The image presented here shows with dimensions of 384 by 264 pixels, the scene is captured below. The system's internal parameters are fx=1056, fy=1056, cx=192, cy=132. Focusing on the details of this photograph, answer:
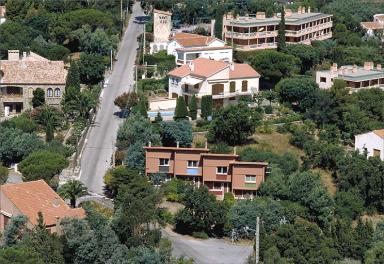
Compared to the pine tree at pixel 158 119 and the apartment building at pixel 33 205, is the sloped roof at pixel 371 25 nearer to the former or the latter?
the pine tree at pixel 158 119

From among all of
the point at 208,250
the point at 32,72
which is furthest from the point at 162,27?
the point at 208,250

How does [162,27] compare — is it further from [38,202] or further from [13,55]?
[38,202]

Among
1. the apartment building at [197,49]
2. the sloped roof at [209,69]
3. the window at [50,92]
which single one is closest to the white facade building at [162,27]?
the apartment building at [197,49]

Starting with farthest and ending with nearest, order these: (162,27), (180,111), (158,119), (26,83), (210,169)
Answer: (162,27)
(26,83)
(180,111)
(158,119)
(210,169)

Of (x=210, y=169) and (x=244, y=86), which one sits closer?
(x=210, y=169)

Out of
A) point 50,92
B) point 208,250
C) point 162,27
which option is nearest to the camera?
point 208,250

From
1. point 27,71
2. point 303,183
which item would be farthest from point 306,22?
point 303,183

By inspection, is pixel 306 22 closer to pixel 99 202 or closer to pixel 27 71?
pixel 27 71

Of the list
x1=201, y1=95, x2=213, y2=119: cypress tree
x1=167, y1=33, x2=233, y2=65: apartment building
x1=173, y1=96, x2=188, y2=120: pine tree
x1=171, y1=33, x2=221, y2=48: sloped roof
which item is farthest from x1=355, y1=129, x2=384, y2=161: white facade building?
x1=171, y1=33, x2=221, y2=48: sloped roof
